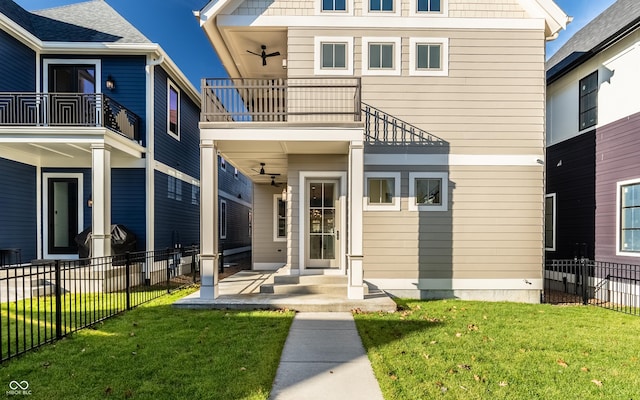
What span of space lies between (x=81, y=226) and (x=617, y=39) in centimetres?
1477

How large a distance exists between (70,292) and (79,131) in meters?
4.58

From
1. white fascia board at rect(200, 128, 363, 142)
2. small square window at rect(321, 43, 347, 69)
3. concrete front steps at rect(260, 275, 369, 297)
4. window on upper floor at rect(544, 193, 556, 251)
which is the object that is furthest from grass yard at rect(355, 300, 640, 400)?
small square window at rect(321, 43, 347, 69)

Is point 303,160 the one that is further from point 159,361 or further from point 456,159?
point 159,361

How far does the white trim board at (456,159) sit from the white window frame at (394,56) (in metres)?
1.93

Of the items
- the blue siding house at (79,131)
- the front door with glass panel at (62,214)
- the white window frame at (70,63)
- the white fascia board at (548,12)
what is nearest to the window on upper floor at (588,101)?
the white fascia board at (548,12)

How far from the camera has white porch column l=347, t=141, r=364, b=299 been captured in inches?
269

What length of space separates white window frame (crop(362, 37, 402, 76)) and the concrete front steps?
475 cm

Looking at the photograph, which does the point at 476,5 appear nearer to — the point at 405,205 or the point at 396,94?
the point at 396,94

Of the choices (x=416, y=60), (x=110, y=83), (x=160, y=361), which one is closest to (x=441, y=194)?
(x=416, y=60)

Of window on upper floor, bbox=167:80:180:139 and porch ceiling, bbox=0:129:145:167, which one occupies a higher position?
window on upper floor, bbox=167:80:180:139

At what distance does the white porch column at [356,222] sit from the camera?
6836mm

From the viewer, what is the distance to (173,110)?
482 inches

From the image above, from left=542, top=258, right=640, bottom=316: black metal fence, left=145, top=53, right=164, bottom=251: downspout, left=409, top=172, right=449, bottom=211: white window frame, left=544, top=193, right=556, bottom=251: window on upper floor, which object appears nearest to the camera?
left=542, top=258, right=640, bottom=316: black metal fence

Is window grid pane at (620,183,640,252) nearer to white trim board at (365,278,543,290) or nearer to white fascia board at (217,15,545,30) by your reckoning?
white trim board at (365,278,543,290)
